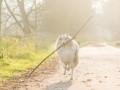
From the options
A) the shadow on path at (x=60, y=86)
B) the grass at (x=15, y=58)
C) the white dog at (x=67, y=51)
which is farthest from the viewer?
the grass at (x=15, y=58)

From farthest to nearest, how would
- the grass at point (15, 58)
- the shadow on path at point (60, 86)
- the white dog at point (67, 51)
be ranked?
the grass at point (15, 58), the white dog at point (67, 51), the shadow on path at point (60, 86)

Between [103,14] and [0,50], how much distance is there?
77.1 m

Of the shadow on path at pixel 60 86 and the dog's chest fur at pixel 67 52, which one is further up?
the dog's chest fur at pixel 67 52

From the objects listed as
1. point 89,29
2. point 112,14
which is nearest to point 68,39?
point 89,29

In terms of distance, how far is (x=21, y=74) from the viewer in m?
10.6

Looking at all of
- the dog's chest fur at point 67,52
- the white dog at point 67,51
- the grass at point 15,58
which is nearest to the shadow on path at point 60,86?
the white dog at point 67,51

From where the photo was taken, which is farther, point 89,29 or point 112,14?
point 112,14

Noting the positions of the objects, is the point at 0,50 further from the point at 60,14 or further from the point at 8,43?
the point at 60,14

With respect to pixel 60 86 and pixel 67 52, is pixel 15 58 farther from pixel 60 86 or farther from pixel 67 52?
pixel 60 86

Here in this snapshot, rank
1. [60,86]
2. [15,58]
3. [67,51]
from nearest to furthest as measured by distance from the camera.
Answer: [60,86]
[67,51]
[15,58]

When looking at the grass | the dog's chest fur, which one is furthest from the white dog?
the grass

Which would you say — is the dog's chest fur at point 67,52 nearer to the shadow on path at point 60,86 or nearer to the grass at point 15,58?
the shadow on path at point 60,86

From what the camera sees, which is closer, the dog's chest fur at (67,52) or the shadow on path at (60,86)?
the shadow on path at (60,86)

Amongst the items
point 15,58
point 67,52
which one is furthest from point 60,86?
point 15,58
